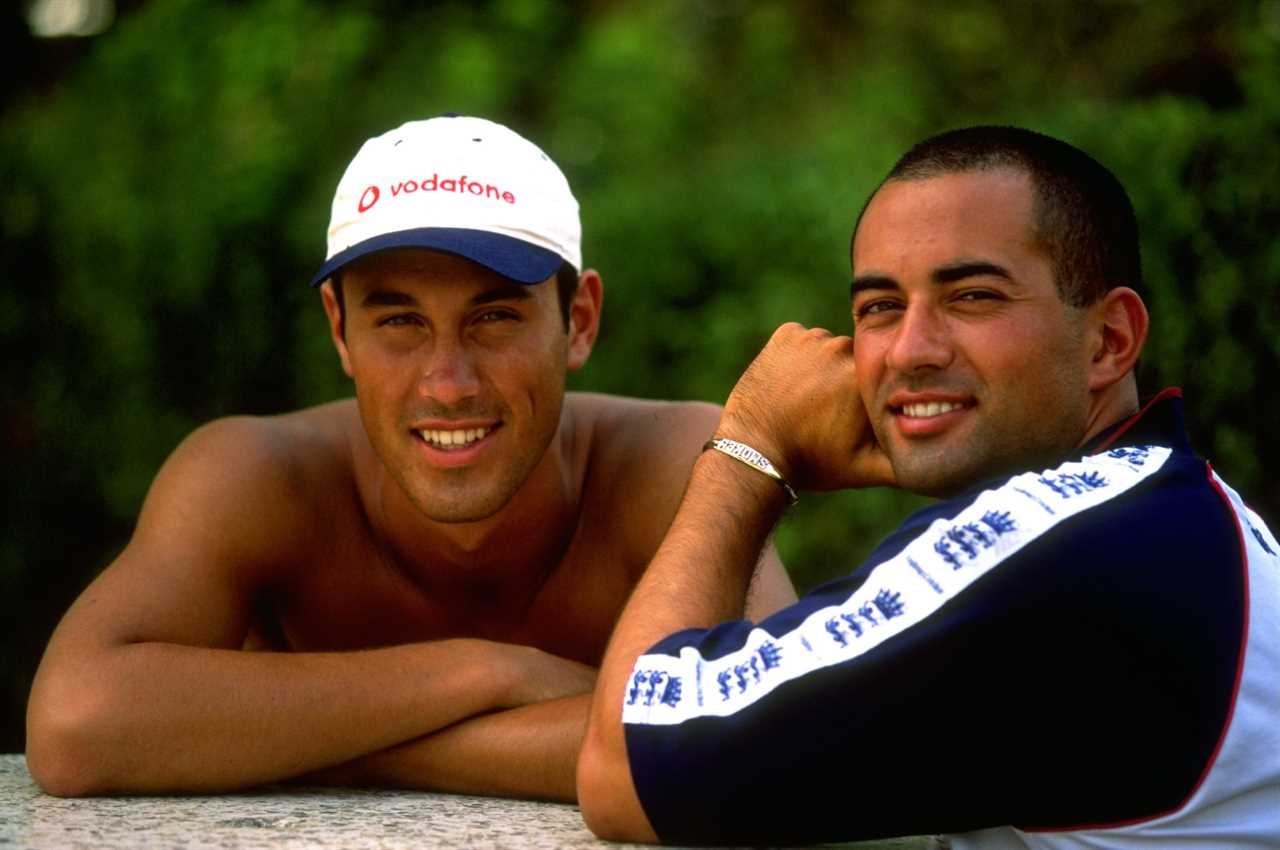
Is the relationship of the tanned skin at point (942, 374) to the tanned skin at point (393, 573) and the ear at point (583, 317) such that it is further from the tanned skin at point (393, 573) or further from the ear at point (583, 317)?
the ear at point (583, 317)

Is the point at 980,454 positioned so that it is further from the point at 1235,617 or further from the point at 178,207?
the point at 178,207

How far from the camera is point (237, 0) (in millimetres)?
10266

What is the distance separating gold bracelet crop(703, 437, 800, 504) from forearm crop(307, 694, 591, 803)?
0.54 metres

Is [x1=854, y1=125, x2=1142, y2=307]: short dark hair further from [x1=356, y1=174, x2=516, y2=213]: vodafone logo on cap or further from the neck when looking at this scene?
[x1=356, y1=174, x2=516, y2=213]: vodafone logo on cap

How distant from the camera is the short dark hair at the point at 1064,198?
2.71 m

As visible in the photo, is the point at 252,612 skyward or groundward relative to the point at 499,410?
groundward

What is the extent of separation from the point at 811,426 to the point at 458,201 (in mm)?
984

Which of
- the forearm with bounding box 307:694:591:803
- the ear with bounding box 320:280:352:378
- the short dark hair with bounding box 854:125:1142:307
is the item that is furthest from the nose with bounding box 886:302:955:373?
the ear with bounding box 320:280:352:378

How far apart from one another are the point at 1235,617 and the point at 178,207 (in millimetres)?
5483

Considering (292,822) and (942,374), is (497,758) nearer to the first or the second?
(292,822)

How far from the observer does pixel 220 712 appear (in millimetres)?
3027

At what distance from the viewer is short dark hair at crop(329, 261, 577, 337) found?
3684 mm

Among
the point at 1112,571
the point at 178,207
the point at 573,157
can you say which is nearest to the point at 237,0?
the point at 573,157

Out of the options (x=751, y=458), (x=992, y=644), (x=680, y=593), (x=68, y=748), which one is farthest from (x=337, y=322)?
(x=992, y=644)
